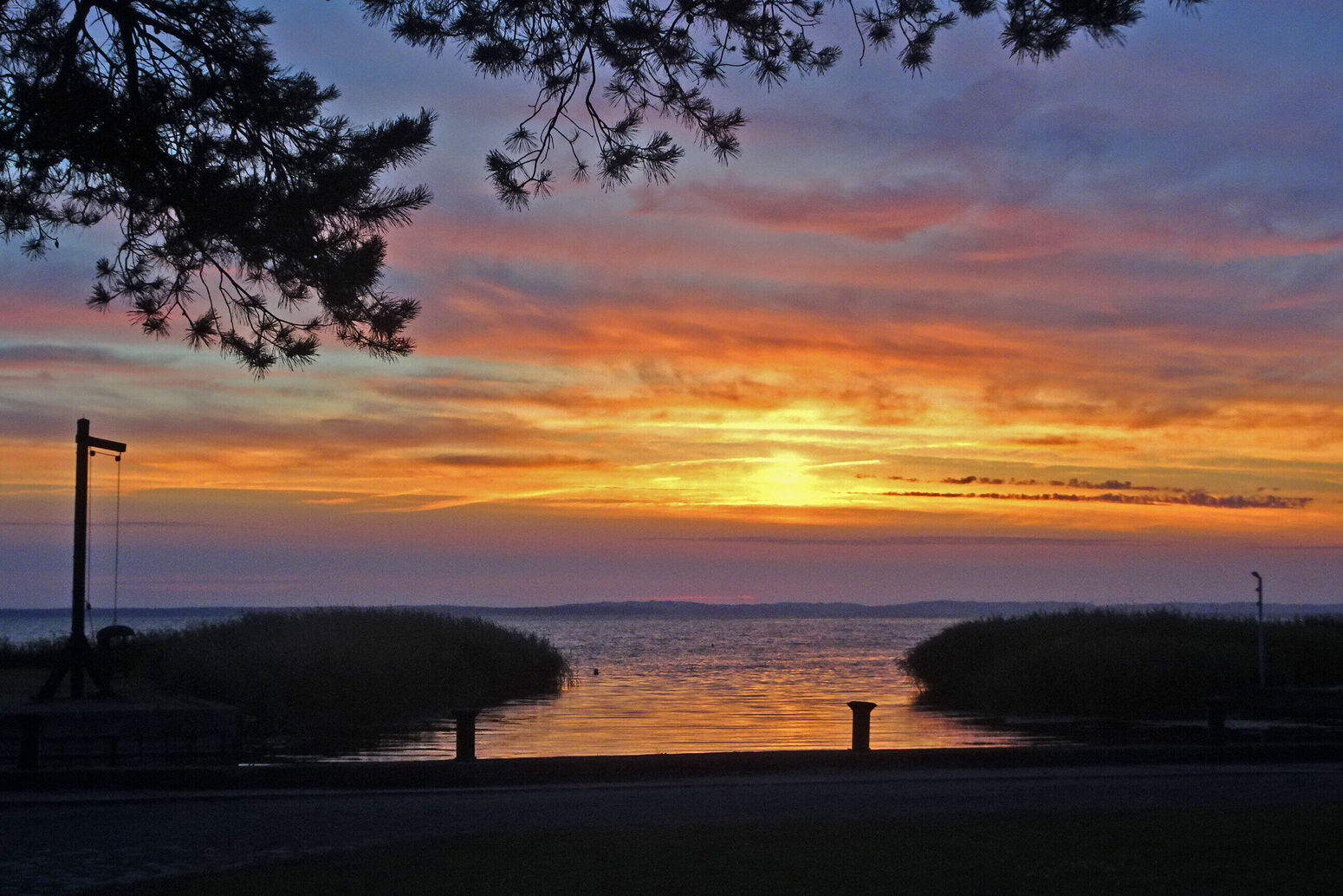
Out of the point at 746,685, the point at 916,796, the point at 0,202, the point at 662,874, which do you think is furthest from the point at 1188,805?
the point at 746,685

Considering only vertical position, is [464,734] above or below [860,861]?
above

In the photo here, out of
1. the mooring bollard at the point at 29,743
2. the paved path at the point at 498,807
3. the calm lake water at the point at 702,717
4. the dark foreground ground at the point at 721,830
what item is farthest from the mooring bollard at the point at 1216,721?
the mooring bollard at the point at 29,743

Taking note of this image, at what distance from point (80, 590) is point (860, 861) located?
45.9ft

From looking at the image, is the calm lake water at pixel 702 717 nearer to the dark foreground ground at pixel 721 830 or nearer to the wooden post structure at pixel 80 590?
the wooden post structure at pixel 80 590

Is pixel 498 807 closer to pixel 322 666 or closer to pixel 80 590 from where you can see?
pixel 80 590

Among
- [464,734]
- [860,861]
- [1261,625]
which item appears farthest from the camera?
[1261,625]

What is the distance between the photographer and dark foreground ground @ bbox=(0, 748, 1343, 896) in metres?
8.57

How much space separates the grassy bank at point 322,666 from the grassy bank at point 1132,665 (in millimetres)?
16241

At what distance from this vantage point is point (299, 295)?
10883 mm

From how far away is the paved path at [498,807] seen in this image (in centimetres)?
988

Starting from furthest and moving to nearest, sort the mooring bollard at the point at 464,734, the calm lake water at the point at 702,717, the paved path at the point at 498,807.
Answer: the calm lake water at the point at 702,717 → the mooring bollard at the point at 464,734 → the paved path at the point at 498,807

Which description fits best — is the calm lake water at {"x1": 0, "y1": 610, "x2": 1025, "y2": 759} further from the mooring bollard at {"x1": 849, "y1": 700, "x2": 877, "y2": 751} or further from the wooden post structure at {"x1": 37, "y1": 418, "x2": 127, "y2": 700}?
the mooring bollard at {"x1": 849, "y1": 700, "x2": 877, "y2": 751}

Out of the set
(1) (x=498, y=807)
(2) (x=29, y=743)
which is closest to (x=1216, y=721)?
(1) (x=498, y=807)

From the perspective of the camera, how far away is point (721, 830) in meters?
10.7
